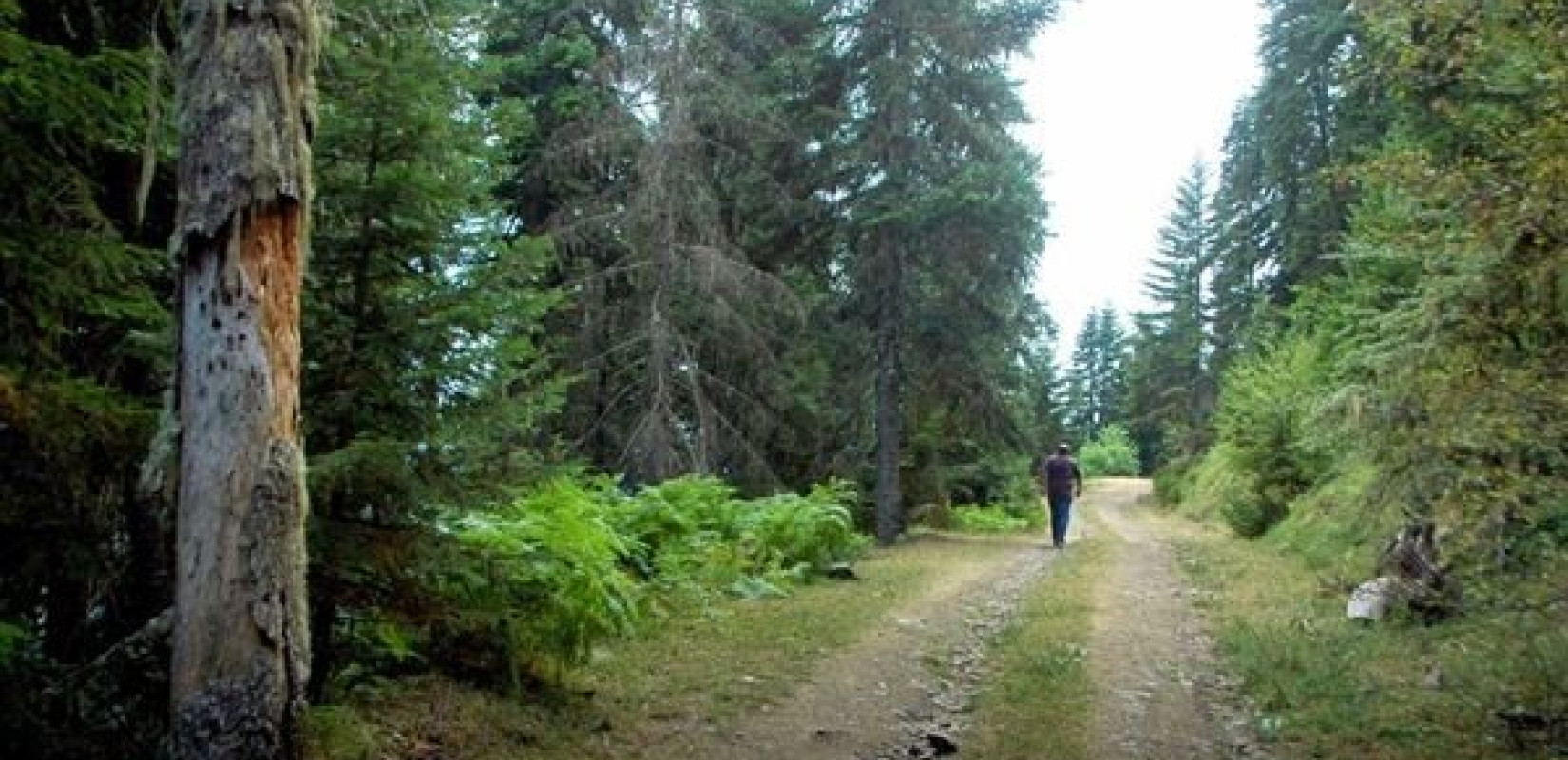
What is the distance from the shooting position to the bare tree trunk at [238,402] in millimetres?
4984

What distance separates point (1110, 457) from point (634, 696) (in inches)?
2402

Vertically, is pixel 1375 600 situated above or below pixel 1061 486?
below

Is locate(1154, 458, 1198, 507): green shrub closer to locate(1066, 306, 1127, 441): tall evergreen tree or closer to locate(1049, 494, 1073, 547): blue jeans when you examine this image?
locate(1049, 494, 1073, 547): blue jeans

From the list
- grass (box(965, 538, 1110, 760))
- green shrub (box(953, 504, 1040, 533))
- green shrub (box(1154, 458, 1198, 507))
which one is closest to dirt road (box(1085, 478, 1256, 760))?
grass (box(965, 538, 1110, 760))

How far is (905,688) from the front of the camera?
9234mm

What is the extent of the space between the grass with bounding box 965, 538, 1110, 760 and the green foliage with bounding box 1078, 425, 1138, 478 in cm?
5265

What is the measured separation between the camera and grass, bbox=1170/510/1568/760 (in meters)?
7.61

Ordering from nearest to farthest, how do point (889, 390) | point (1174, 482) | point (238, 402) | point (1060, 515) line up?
point (238, 402) → point (1060, 515) → point (889, 390) → point (1174, 482)

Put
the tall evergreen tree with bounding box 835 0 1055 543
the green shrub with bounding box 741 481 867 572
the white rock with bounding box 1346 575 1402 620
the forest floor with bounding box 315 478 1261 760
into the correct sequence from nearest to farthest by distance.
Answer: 1. the forest floor with bounding box 315 478 1261 760
2. the white rock with bounding box 1346 575 1402 620
3. the green shrub with bounding box 741 481 867 572
4. the tall evergreen tree with bounding box 835 0 1055 543

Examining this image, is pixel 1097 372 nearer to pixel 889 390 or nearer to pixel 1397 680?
pixel 889 390

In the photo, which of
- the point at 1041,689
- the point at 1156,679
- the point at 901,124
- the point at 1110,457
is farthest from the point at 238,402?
the point at 1110,457

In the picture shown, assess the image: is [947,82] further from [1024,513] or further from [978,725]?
[978,725]

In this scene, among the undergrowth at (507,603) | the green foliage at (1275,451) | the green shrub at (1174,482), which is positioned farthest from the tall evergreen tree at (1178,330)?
the undergrowth at (507,603)

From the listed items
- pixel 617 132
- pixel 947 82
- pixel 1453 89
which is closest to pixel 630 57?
pixel 617 132
